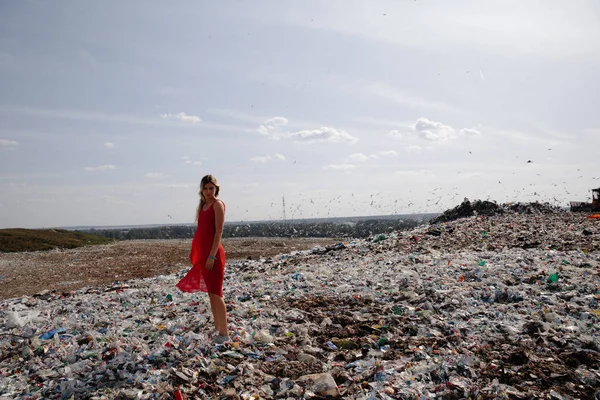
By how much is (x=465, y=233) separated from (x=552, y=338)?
7.83m

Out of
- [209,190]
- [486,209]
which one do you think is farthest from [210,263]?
[486,209]

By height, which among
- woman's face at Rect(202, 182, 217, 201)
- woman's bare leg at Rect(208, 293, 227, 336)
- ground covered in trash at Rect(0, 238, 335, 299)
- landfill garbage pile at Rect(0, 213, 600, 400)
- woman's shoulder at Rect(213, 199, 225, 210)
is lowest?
ground covered in trash at Rect(0, 238, 335, 299)

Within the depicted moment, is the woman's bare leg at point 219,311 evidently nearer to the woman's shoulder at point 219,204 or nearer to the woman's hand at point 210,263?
the woman's hand at point 210,263

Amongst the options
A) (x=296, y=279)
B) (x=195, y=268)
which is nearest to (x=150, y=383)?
(x=195, y=268)

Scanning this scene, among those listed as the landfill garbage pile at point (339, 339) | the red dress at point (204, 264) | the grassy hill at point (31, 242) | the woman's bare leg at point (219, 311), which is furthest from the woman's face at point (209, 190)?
the grassy hill at point (31, 242)

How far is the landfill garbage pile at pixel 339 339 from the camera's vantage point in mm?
3307

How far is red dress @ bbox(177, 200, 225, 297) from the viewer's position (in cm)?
398

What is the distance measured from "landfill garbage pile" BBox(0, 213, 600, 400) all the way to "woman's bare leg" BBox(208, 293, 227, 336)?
0.55ft

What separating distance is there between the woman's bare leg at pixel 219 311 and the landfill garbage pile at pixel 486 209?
14321mm

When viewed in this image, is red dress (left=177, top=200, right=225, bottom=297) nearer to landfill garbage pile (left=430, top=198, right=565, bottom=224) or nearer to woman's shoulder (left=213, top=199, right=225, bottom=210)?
woman's shoulder (left=213, top=199, right=225, bottom=210)

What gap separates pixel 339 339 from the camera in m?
4.29

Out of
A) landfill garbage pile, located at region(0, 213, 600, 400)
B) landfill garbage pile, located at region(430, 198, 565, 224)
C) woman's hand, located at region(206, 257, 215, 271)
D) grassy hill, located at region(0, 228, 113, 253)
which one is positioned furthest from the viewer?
grassy hill, located at region(0, 228, 113, 253)

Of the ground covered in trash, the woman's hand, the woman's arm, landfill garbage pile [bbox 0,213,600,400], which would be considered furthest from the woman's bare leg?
the ground covered in trash

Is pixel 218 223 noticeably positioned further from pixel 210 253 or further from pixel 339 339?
pixel 339 339
